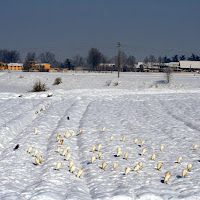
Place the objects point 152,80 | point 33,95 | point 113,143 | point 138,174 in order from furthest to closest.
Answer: point 152,80 < point 33,95 < point 113,143 < point 138,174

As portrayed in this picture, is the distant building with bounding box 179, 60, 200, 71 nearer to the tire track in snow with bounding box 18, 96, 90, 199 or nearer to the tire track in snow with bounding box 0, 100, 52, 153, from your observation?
the tire track in snow with bounding box 0, 100, 52, 153

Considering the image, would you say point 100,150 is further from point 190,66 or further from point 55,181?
point 190,66

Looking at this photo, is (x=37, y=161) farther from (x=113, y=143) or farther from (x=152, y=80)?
(x=152, y=80)

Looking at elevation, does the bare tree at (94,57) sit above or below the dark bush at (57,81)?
above

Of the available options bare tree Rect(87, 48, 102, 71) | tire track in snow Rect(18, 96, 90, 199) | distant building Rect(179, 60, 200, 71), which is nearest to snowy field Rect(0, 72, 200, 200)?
tire track in snow Rect(18, 96, 90, 199)

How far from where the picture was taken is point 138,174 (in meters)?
9.84

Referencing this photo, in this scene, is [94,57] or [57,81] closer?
[57,81]

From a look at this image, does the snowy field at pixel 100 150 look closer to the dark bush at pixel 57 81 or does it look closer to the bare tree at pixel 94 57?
the dark bush at pixel 57 81

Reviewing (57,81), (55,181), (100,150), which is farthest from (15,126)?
(57,81)

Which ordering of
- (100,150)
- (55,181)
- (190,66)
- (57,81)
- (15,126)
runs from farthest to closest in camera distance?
(190,66)
(57,81)
(15,126)
(100,150)
(55,181)

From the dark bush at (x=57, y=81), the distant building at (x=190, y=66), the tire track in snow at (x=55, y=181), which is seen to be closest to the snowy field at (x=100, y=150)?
the tire track in snow at (x=55, y=181)

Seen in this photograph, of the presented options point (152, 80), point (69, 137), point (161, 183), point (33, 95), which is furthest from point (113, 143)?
point (152, 80)

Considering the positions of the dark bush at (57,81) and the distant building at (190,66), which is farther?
the distant building at (190,66)

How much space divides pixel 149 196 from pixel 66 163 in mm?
3610
